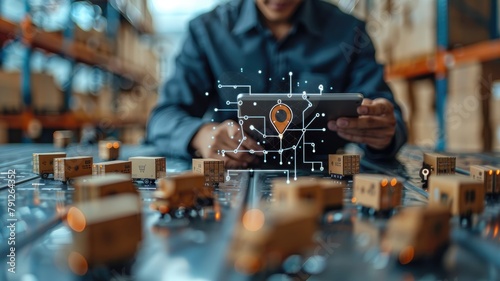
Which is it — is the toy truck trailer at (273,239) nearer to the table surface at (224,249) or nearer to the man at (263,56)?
the table surface at (224,249)

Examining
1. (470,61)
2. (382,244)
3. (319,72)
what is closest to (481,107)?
(470,61)

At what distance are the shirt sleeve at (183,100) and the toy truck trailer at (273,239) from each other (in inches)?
27.2

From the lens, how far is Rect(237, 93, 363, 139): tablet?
0.68 meters

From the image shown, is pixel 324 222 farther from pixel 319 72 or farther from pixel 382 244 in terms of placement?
pixel 319 72

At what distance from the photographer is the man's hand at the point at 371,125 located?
0.76 m

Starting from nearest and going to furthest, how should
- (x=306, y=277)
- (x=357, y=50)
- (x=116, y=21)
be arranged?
→ (x=306, y=277) → (x=357, y=50) → (x=116, y=21)

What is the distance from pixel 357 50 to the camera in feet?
4.01

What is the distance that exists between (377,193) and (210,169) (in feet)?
0.88

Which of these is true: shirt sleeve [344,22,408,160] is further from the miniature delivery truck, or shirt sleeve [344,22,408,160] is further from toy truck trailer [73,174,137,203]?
toy truck trailer [73,174,137,203]

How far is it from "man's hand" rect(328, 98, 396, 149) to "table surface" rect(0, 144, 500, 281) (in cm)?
21

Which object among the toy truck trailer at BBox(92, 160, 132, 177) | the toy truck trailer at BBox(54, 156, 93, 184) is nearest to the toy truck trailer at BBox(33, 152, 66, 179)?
the toy truck trailer at BBox(54, 156, 93, 184)

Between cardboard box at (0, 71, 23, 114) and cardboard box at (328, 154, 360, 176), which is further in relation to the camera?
cardboard box at (0, 71, 23, 114)

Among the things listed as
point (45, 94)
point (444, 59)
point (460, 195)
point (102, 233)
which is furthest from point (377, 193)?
point (45, 94)

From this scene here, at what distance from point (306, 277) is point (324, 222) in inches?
5.8
